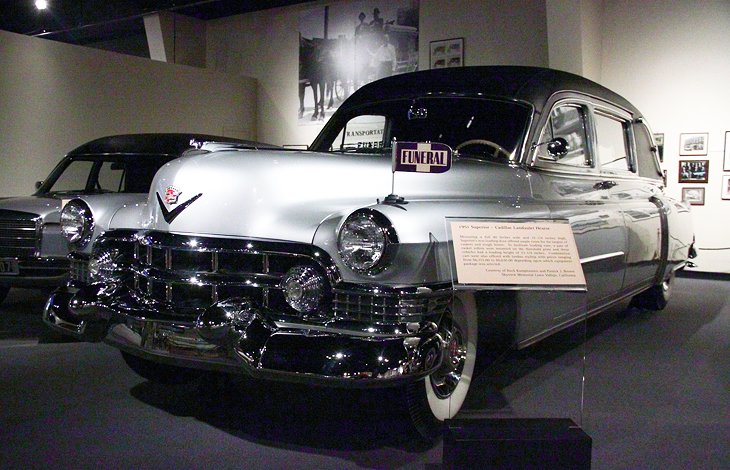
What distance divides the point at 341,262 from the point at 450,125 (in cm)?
154

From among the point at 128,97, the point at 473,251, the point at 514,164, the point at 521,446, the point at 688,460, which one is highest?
the point at 128,97

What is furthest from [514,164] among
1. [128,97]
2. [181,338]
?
[128,97]

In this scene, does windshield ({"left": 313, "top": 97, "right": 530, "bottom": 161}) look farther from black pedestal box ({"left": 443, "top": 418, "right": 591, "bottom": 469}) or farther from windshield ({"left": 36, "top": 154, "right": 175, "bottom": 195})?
windshield ({"left": 36, "top": 154, "right": 175, "bottom": 195})

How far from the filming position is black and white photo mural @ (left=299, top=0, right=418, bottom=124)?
37.2 ft

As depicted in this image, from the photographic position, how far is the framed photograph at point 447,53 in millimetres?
10758

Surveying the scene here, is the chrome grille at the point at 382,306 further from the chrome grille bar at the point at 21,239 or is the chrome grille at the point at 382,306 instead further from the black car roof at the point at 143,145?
the chrome grille bar at the point at 21,239

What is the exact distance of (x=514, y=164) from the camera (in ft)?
11.8

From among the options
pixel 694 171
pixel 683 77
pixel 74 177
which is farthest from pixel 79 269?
pixel 683 77

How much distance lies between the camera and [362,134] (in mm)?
4465

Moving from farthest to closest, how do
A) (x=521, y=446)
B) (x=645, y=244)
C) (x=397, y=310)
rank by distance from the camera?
(x=645, y=244)
(x=397, y=310)
(x=521, y=446)

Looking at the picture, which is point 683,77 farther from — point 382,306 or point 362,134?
point 382,306

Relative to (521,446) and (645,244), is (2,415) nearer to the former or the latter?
(521,446)

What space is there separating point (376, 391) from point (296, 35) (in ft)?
32.8

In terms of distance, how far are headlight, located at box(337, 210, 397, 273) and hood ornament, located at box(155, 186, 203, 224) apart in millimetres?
685
